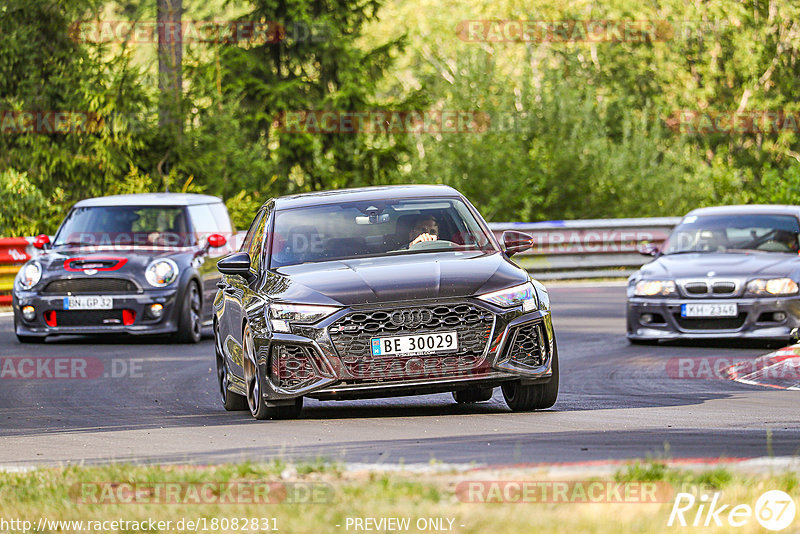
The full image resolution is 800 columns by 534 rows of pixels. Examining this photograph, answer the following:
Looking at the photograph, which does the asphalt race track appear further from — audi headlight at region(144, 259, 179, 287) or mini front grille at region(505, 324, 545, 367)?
audi headlight at region(144, 259, 179, 287)

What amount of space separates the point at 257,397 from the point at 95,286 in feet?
24.3

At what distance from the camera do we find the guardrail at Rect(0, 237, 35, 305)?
23328mm

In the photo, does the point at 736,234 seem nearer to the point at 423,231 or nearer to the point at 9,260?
the point at 423,231

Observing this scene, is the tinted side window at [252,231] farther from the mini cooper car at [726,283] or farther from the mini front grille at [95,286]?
the mini cooper car at [726,283]

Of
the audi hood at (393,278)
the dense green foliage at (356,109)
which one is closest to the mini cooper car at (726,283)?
the audi hood at (393,278)

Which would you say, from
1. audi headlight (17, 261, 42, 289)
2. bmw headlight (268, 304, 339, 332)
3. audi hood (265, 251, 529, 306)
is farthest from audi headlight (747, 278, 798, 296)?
audi headlight (17, 261, 42, 289)

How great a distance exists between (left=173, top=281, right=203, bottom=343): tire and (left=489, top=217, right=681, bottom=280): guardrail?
36.4ft

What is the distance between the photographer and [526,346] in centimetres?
956

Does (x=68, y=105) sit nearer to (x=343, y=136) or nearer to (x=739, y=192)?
(x=343, y=136)

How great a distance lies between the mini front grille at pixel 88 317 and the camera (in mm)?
17016

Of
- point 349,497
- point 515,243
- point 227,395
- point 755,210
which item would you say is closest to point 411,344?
point 515,243

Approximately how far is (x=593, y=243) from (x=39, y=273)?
45.3ft

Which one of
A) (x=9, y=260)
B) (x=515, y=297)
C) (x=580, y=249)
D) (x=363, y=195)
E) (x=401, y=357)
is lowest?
(x=580, y=249)

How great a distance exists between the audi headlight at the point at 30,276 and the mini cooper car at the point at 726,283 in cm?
652
